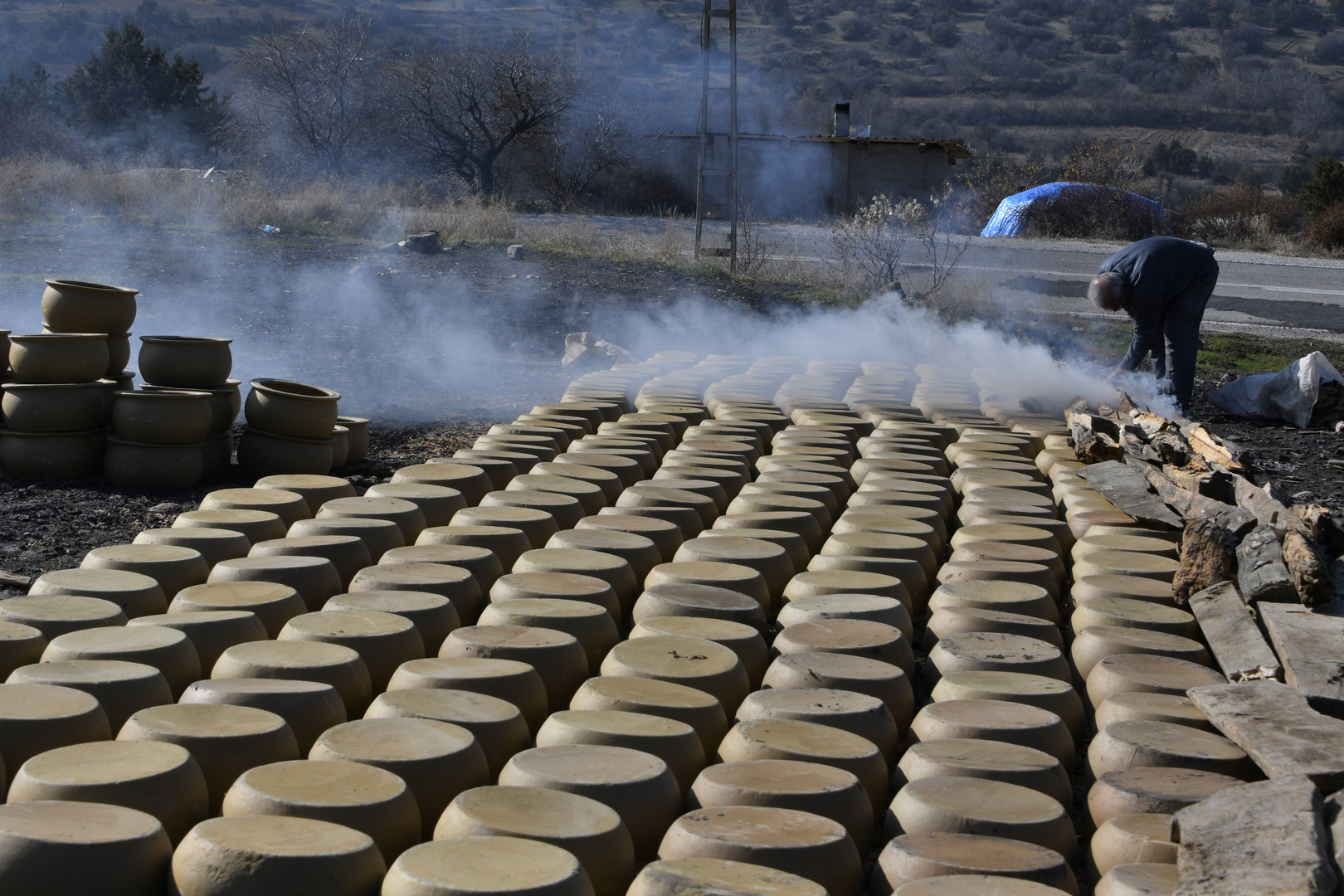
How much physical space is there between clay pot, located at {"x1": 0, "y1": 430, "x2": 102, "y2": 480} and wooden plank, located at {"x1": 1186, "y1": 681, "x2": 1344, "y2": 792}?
4585 mm

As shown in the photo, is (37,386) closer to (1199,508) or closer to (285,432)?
(285,432)

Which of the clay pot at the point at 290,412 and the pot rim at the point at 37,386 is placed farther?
the clay pot at the point at 290,412

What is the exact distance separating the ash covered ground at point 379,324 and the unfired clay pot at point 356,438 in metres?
0.09

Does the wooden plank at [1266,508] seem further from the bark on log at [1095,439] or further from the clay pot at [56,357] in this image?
the clay pot at [56,357]

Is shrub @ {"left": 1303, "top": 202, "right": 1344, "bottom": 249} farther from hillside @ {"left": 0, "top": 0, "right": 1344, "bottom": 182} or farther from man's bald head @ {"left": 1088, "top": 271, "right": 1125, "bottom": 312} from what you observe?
hillside @ {"left": 0, "top": 0, "right": 1344, "bottom": 182}

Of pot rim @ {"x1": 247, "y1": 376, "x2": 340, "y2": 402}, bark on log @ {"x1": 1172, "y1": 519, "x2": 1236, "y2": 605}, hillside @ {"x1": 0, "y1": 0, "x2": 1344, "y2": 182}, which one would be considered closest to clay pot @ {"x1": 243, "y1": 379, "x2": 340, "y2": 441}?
pot rim @ {"x1": 247, "y1": 376, "x2": 340, "y2": 402}

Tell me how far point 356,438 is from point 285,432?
0.53m

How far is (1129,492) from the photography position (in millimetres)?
4344

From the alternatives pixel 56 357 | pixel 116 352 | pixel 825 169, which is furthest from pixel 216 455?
pixel 825 169

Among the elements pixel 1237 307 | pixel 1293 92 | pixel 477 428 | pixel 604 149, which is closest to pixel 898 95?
pixel 1293 92

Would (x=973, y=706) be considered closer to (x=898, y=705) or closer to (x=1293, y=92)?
(x=898, y=705)

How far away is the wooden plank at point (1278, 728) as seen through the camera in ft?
7.38

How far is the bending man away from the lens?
710 cm

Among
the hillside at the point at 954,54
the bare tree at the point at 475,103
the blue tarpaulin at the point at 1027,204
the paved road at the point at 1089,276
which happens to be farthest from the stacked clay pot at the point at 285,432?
the hillside at the point at 954,54
